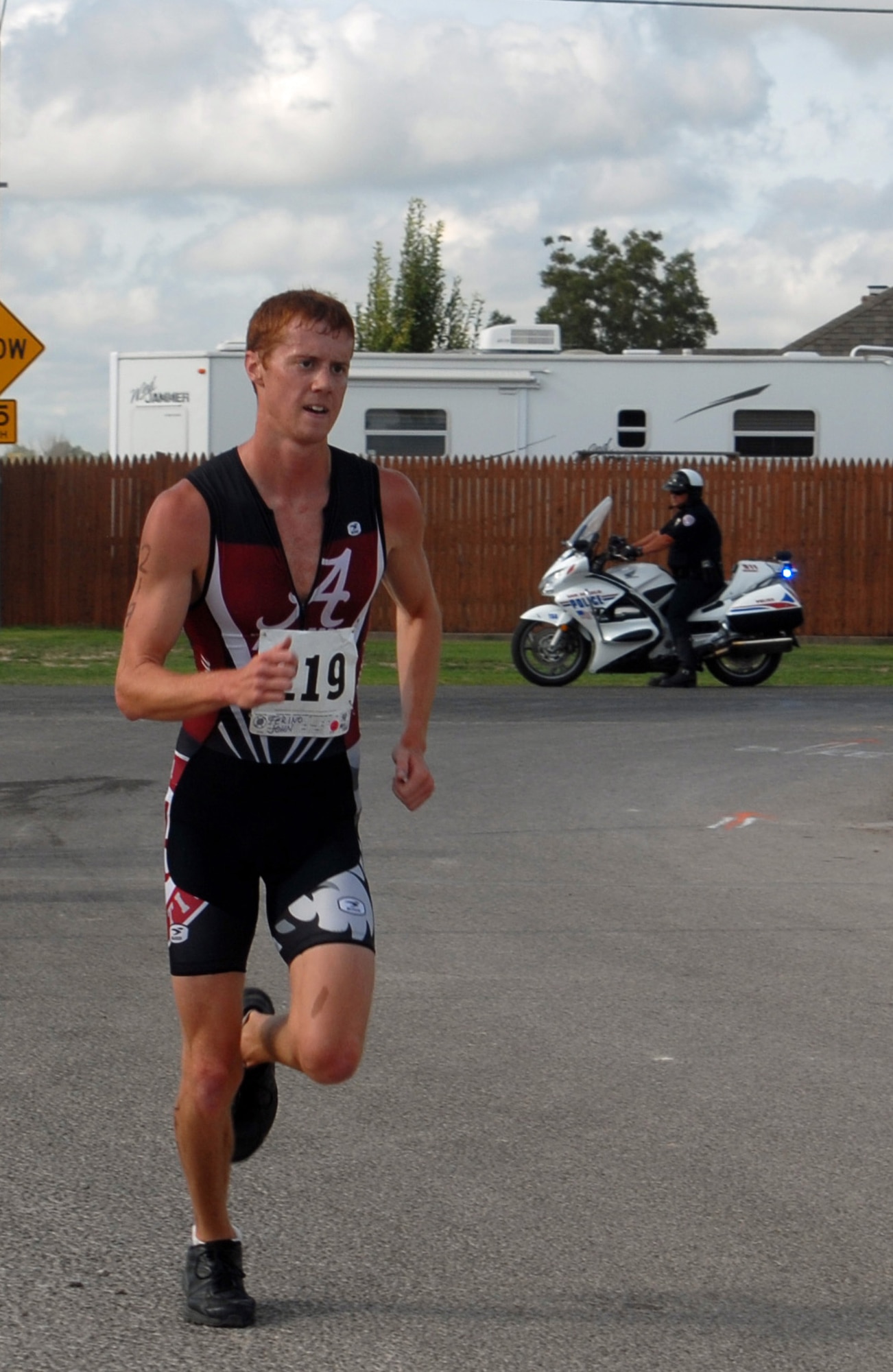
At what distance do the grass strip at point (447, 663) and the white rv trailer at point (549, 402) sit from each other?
2.53 meters

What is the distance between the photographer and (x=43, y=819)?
35.0ft

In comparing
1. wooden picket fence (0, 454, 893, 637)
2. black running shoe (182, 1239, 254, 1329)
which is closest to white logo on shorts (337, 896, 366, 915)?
black running shoe (182, 1239, 254, 1329)

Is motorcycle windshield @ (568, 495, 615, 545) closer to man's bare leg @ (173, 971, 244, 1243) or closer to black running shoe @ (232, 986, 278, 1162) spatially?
black running shoe @ (232, 986, 278, 1162)

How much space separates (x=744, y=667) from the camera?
18.7m

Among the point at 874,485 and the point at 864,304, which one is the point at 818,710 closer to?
the point at 874,485

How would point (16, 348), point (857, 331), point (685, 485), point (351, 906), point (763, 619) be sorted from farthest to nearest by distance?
point (857, 331), point (16, 348), point (763, 619), point (685, 485), point (351, 906)

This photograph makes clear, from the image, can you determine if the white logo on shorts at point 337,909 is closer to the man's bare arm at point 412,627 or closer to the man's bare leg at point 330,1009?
the man's bare leg at point 330,1009

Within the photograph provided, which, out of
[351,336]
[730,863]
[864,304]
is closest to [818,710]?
[730,863]

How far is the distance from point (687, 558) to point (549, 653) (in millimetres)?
1553

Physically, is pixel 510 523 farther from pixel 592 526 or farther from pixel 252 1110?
pixel 252 1110

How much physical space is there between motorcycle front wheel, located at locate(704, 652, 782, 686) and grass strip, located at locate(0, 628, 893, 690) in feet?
0.98

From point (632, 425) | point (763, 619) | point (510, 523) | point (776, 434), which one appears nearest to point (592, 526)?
point (763, 619)

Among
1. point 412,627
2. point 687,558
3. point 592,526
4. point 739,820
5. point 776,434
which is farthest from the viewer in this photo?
point 776,434

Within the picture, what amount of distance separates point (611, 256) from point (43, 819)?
65627 millimetres
